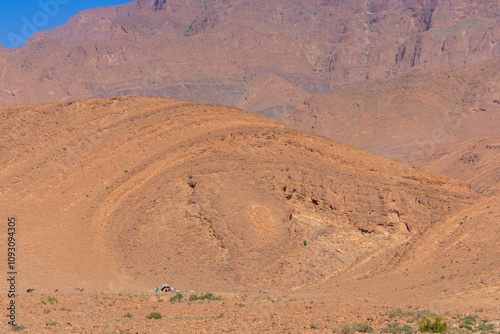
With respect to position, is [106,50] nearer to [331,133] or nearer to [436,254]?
[331,133]

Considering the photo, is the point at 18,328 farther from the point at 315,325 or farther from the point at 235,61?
the point at 235,61

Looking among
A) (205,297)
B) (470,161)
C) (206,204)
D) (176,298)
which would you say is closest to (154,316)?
(176,298)

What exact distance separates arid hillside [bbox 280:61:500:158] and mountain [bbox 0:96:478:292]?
60824mm

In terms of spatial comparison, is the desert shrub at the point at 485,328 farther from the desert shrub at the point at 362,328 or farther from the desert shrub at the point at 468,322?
the desert shrub at the point at 362,328

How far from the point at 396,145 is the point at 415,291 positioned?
76.5 metres

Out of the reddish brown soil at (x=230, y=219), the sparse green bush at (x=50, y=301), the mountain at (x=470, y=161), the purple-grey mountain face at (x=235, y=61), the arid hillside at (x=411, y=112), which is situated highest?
the purple-grey mountain face at (x=235, y=61)

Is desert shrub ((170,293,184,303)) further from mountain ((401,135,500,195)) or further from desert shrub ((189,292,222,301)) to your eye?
mountain ((401,135,500,195))

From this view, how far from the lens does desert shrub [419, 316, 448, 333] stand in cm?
1323

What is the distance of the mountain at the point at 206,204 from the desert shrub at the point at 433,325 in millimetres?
11047

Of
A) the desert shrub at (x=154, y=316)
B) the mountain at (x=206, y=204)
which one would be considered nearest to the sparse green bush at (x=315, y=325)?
the desert shrub at (x=154, y=316)

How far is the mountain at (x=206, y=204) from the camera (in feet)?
82.8

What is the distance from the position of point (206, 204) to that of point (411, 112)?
84114 millimetres

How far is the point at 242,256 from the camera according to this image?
25.3 metres

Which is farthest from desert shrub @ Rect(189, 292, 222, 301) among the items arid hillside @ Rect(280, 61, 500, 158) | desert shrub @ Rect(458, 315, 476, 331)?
arid hillside @ Rect(280, 61, 500, 158)
